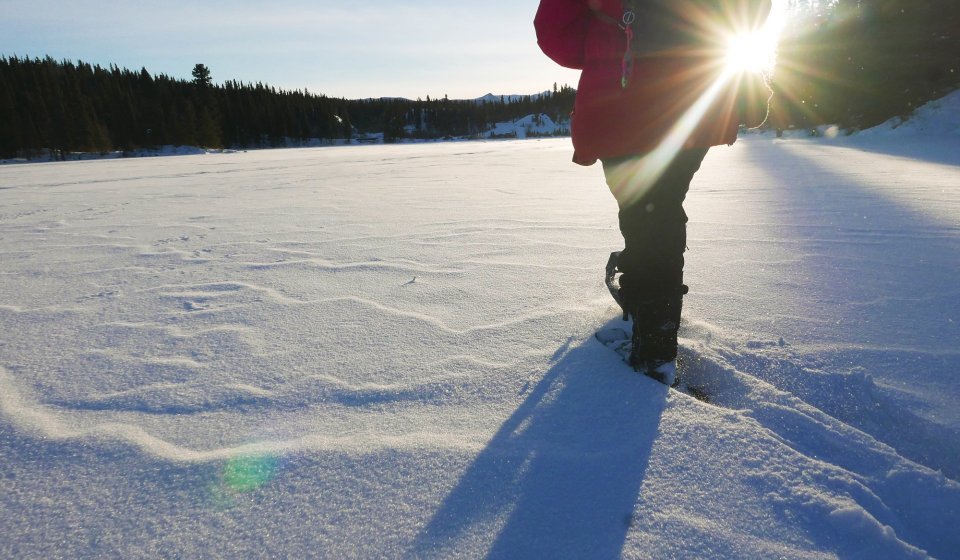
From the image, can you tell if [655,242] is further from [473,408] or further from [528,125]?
[528,125]

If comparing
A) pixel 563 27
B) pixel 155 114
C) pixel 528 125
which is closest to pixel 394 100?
pixel 528 125

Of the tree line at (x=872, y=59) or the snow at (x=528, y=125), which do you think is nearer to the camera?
the tree line at (x=872, y=59)

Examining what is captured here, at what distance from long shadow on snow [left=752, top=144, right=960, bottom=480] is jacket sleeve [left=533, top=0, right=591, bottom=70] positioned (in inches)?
42.6

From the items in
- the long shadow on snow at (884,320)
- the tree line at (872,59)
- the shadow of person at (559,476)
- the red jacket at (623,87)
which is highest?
the tree line at (872,59)

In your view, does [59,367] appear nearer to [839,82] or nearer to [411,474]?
[411,474]

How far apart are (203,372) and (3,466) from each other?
462mm

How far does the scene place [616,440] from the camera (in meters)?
1.03

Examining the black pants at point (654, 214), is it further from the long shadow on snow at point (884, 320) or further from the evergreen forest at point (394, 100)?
the evergreen forest at point (394, 100)

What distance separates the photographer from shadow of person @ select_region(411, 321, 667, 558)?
79 cm

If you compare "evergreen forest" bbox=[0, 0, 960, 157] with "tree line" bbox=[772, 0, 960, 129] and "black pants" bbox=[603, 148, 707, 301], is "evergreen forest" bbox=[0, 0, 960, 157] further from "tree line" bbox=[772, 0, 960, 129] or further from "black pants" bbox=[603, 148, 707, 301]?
"black pants" bbox=[603, 148, 707, 301]

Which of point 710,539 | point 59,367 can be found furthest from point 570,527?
point 59,367

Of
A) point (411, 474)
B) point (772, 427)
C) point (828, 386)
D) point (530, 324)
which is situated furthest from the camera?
point (530, 324)

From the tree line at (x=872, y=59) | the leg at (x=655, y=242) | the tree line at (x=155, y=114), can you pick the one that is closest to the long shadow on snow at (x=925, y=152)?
the tree line at (x=872, y=59)

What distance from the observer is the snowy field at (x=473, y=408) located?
81 centimetres
